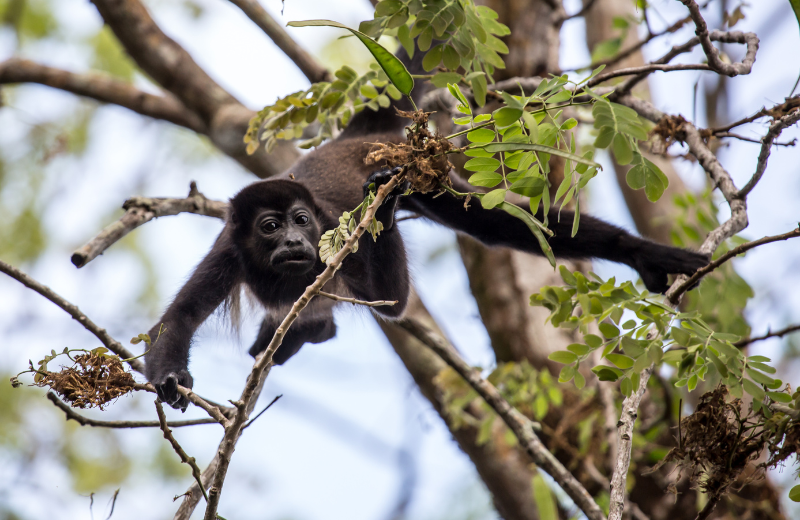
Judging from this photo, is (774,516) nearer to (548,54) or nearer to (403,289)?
(403,289)

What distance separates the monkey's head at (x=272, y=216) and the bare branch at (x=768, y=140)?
7.25ft

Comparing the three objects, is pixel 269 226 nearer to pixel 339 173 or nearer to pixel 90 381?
pixel 339 173

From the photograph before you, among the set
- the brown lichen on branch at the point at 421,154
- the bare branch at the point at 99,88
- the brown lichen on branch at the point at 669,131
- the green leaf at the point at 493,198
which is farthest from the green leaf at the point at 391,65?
the bare branch at the point at 99,88

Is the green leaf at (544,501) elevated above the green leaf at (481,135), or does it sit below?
below

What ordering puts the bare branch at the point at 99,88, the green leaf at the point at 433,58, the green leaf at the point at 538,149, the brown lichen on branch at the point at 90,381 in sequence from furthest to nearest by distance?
the bare branch at the point at 99,88 → the green leaf at the point at 433,58 → the brown lichen on branch at the point at 90,381 → the green leaf at the point at 538,149

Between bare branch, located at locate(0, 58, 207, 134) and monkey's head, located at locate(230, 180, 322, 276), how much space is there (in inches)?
87.0

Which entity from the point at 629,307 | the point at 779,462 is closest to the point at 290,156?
the point at 629,307

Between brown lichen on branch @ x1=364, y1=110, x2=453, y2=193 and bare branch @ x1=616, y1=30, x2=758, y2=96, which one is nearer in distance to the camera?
brown lichen on branch @ x1=364, y1=110, x2=453, y2=193

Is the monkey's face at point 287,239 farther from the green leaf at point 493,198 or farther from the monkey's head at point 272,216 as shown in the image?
the green leaf at point 493,198

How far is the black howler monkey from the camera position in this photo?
11.5 ft

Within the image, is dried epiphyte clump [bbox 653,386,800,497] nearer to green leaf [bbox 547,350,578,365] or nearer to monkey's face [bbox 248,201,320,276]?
green leaf [bbox 547,350,578,365]

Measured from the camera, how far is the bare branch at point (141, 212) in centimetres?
293

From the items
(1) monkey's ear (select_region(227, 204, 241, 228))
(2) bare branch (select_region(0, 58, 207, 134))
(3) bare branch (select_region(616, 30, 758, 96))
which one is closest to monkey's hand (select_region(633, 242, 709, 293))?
(3) bare branch (select_region(616, 30, 758, 96))

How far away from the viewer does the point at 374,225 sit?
209cm
